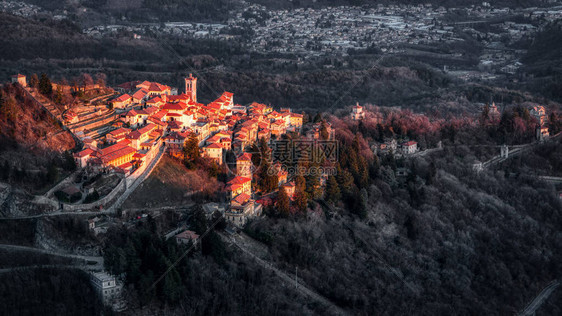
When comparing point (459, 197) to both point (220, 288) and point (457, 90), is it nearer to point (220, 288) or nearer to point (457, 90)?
point (220, 288)

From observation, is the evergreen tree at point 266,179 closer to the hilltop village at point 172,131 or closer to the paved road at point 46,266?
the hilltop village at point 172,131

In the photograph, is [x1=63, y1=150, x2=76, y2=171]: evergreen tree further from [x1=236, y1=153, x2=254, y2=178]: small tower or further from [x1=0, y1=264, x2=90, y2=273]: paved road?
[x1=236, y1=153, x2=254, y2=178]: small tower

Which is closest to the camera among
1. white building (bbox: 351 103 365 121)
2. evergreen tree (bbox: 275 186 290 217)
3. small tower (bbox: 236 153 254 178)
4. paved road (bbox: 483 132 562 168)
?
evergreen tree (bbox: 275 186 290 217)

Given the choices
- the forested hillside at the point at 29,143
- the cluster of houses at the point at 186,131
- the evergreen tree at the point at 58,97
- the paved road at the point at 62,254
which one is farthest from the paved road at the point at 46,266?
the evergreen tree at the point at 58,97

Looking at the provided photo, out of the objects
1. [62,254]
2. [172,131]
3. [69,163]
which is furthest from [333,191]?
[62,254]

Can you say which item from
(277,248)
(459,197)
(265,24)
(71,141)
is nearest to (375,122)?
(459,197)

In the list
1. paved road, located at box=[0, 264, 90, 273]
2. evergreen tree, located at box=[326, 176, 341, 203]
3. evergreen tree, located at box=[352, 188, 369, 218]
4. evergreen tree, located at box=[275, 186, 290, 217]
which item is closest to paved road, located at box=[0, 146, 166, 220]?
paved road, located at box=[0, 264, 90, 273]

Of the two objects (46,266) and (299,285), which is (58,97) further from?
(299,285)
